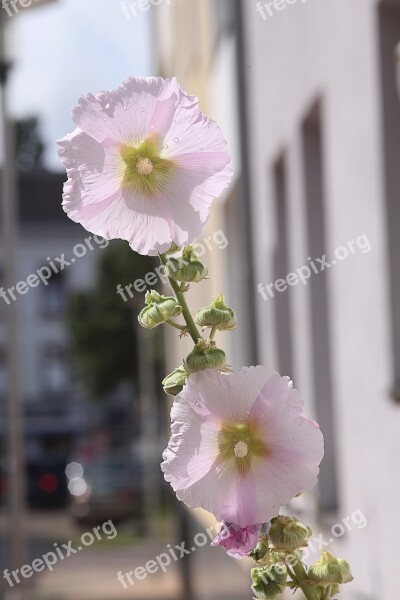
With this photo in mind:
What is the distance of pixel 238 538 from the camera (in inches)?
38.4

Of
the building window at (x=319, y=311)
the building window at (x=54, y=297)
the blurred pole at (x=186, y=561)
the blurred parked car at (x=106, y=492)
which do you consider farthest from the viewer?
the building window at (x=54, y=297)

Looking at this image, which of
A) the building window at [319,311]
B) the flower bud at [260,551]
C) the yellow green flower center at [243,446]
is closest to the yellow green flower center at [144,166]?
the yellow green flower center at [243,446]

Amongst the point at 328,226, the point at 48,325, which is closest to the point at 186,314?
the point at 328,226

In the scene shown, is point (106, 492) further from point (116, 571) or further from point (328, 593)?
point (328, 593)

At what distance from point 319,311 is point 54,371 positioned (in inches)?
1385

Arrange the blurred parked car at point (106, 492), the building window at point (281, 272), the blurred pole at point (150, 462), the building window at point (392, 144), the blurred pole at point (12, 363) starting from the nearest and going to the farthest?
the building window at point (392, 144), the blurred pole at point (12, 363), the building window at point (281, 272), the blurred pole at point (150, 462), the blurred parked car at point (106, 492)

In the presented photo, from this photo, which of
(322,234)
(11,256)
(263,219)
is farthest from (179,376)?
(263,219)

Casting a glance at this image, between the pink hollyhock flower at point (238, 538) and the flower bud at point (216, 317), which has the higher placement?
the flower bud at point (216, 317)

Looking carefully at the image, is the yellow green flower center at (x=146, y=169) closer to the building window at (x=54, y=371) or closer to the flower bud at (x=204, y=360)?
the flower bud at (x=204, y=360)

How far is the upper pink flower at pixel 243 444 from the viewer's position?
0.97 meters

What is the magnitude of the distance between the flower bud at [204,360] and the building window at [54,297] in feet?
130

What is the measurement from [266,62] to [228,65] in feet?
4.99

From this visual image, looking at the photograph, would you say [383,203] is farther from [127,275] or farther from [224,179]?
[127,275]

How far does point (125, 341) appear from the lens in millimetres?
35062
